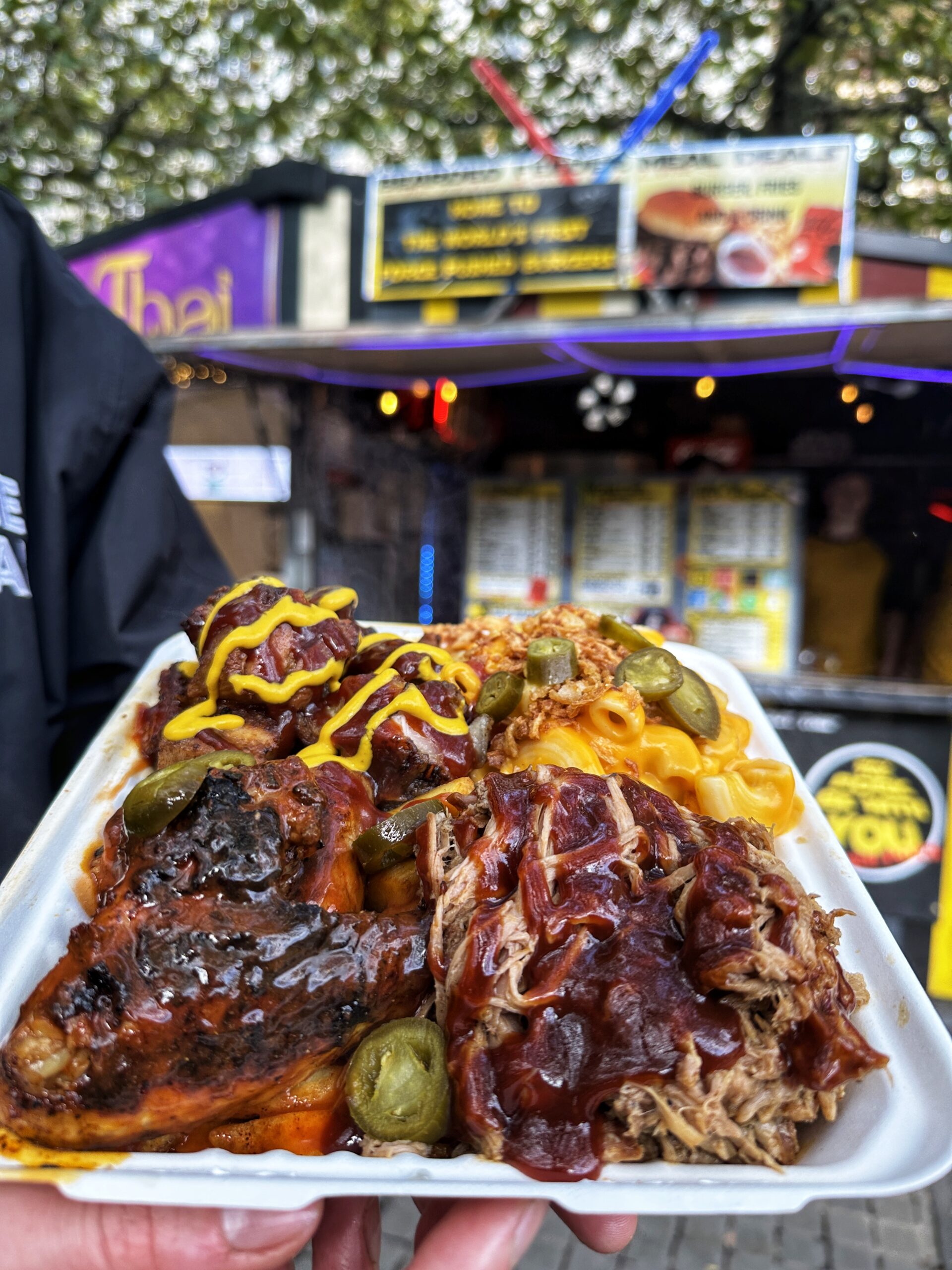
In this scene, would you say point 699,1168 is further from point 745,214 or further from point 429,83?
point 429,83

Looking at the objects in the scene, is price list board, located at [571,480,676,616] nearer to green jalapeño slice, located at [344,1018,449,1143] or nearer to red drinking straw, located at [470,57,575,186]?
red drinking straw, located at [470,57,575,186]

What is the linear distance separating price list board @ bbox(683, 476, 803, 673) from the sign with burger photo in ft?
7.12

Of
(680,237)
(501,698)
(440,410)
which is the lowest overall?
(501,698)

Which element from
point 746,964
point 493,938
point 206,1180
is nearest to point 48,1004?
point 206,1180

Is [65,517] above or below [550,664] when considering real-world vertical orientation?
above

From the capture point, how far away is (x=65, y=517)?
2.69 m

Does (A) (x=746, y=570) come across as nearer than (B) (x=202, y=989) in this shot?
No

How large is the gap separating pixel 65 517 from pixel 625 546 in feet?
18.3

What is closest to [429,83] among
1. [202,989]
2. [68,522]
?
[68,522]

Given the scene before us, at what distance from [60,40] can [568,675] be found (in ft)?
32.0

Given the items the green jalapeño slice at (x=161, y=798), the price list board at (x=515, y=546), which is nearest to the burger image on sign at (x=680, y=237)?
the price list board at (x=515, y=546)

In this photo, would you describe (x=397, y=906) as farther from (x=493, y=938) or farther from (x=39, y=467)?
(x=39, y=467)

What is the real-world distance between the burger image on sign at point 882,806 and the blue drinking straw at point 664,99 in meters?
4.26

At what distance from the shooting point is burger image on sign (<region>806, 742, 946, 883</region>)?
4.77 metres
